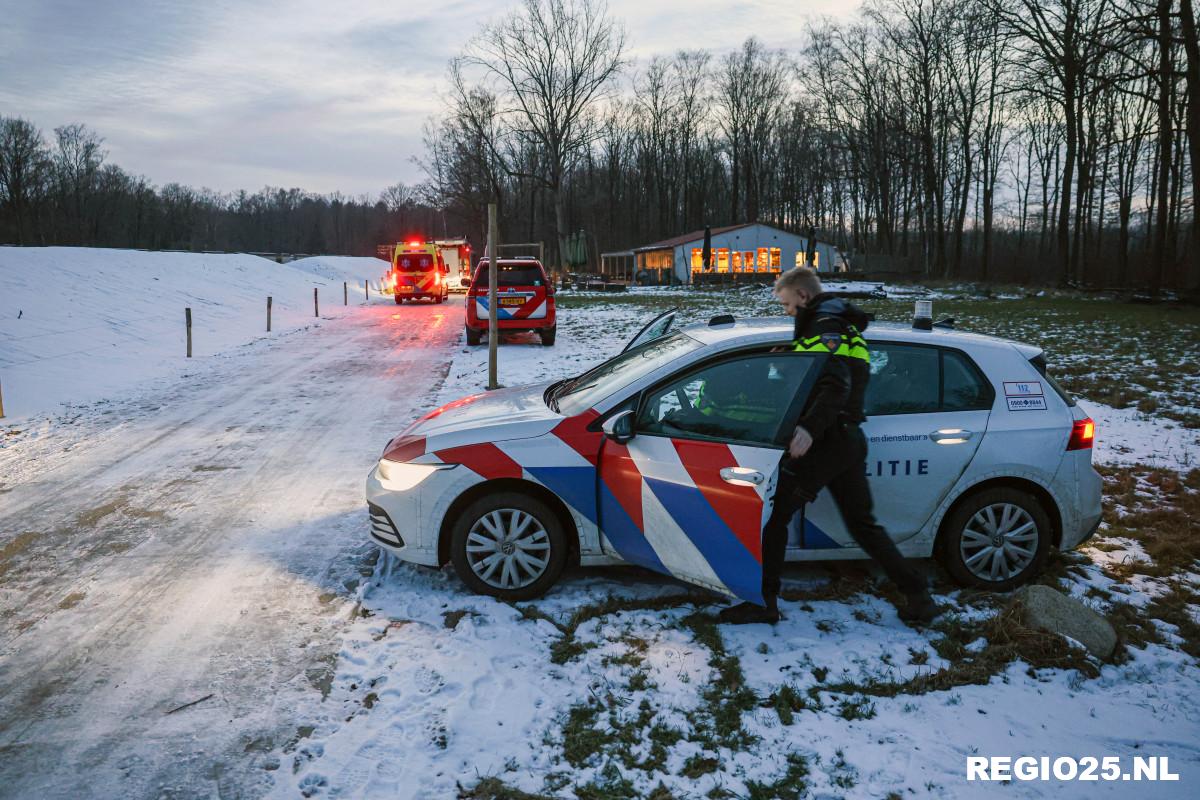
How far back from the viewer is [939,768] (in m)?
3.10

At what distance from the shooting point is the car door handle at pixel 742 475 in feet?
12.6

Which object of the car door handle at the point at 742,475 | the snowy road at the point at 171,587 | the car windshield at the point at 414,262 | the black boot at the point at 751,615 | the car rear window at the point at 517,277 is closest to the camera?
the snowy road at the point at 171,587

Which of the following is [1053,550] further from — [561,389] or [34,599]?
[34,599]

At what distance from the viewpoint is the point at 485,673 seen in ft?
12.6

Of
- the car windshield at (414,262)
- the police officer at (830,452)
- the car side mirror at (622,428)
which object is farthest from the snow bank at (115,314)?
the police officer at (830,452)

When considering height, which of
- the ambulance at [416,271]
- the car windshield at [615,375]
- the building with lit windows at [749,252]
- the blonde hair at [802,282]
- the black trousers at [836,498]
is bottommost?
the black trousers at [836,498]

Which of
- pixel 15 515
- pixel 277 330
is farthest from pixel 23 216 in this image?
pixel 15 515

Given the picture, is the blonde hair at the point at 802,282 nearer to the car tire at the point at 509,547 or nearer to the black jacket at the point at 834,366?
the black jacket at the point at 834,366

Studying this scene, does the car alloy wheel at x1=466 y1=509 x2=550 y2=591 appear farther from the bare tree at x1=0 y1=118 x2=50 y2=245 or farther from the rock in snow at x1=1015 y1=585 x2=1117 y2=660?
the bare tree at x1=0 y1=118 x2=50 y2=245

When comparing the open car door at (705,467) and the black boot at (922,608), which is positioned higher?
the open car door at (705,467)

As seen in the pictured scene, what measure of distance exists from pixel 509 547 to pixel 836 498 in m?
1.84

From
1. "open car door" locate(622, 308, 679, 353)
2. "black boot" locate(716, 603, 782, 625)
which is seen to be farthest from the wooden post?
"black boot" locate(716, 603, 782, 625)

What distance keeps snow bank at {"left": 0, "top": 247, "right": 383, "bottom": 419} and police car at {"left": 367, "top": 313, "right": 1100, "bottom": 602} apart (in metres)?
8.78

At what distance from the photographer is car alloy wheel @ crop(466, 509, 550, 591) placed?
4.54 m
